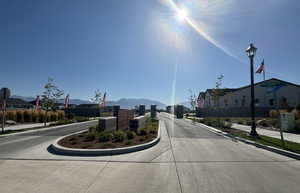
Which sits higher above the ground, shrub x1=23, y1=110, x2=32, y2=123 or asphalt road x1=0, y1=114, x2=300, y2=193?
shrub x1=23, y1=110, x2=32, y2=123

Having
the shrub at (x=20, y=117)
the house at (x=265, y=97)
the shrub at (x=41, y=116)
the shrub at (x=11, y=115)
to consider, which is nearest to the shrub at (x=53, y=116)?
the shrub at (x=41, y=116)

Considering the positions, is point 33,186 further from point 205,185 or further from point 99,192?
point 205,185

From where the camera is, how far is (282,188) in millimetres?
4707

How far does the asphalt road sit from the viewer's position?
4.64 m

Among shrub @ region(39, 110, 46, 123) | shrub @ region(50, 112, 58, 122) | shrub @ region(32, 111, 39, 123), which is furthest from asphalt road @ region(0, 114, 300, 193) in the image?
shrub @ region(50, 112, 58, 122)

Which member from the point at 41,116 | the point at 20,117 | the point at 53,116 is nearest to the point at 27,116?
the point at 20,117

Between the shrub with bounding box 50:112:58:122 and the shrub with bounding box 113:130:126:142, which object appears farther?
the shrub with bounding box 50:112:58:122

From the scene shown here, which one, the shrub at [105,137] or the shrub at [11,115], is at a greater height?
the shrub at [11,115]

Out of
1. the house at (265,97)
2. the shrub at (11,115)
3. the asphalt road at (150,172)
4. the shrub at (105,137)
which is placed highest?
the house at (265,97)

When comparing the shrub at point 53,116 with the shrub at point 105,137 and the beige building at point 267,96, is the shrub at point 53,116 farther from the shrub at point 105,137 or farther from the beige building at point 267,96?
the beige building at point 267,96

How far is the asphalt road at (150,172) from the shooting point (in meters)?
4.64

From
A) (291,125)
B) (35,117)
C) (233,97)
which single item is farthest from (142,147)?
(233,97)

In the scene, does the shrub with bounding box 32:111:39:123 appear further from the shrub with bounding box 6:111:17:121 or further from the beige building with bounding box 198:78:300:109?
the beige building with bounding box 198:78:300:109

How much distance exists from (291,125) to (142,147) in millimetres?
14669
